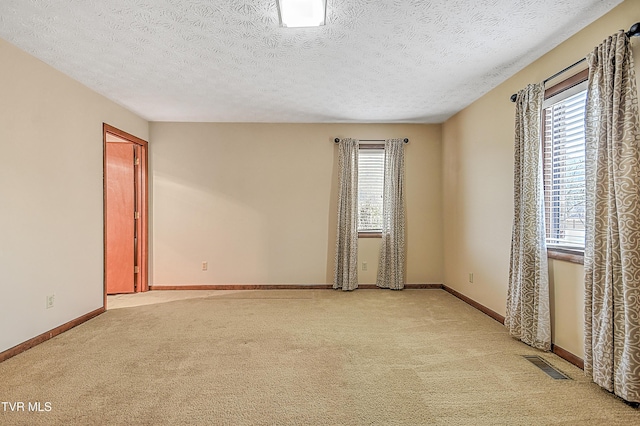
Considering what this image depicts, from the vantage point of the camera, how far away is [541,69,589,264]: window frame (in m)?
2.48

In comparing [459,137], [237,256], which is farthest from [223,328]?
[459,137]

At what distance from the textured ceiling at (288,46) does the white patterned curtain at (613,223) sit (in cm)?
52

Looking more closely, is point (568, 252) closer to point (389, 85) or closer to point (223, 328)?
point (389, 85)

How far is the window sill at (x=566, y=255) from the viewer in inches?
98.3

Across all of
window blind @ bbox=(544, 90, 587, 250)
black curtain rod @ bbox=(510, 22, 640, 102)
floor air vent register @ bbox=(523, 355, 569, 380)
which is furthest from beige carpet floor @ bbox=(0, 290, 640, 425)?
black curtain rod @ bbox=(510, 22, 640, 102)

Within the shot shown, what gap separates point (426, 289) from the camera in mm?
5074

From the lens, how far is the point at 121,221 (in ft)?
15.7

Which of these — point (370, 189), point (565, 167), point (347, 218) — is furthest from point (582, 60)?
point (347, 218)

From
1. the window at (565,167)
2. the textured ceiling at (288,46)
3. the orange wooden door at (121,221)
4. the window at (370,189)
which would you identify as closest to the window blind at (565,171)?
the window at (565,167)

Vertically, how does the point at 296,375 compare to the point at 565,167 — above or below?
below

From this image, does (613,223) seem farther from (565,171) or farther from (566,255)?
(565,171)

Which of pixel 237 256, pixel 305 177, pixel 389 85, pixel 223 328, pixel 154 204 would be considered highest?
pixel 389 85

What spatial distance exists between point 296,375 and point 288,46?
2564 mm

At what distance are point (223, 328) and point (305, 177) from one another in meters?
2.56
